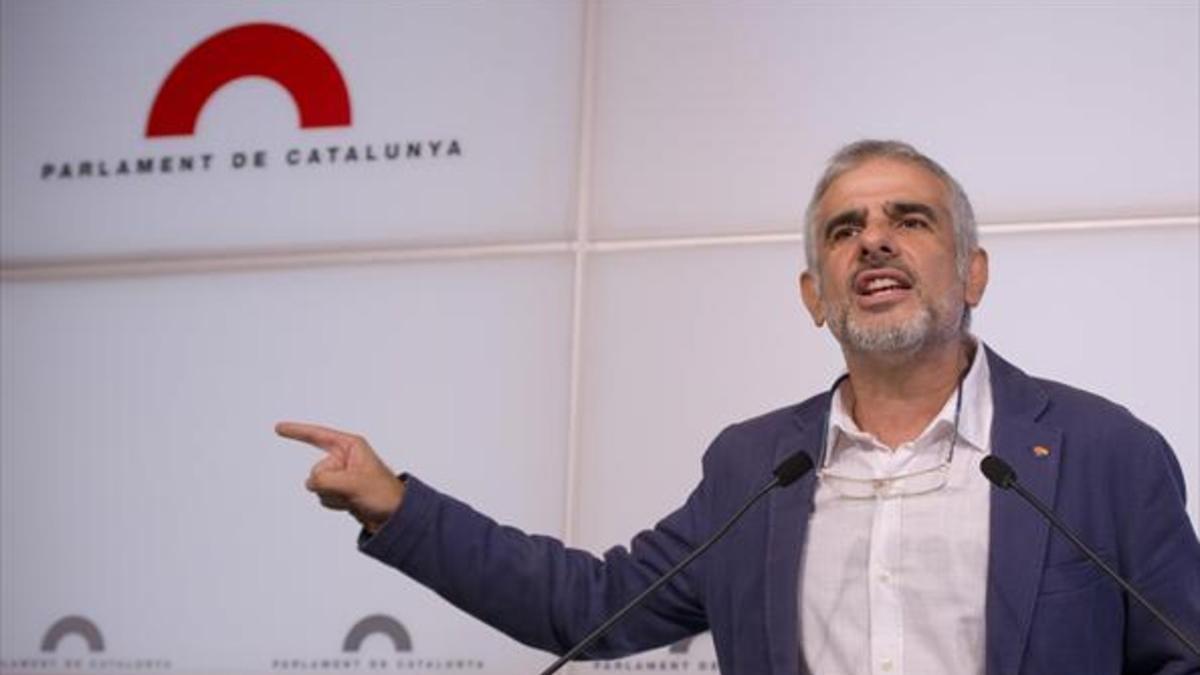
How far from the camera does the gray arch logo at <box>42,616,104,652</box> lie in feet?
11.5

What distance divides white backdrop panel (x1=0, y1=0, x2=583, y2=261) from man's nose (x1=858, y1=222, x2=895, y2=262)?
42.7 inches

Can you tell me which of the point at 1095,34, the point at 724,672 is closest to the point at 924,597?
the point at 724,672

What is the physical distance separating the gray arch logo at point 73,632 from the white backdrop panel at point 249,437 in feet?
0.06

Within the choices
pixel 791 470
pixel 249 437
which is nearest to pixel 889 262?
pixel 791 470

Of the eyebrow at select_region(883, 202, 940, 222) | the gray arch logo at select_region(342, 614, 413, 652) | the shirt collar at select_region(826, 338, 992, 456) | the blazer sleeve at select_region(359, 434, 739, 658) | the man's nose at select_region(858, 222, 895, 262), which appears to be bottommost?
the gray arch logo at select_region(342, 614, 413, 652)

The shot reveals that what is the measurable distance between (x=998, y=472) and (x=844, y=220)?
1.60 feet

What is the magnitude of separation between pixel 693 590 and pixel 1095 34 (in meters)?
1.30

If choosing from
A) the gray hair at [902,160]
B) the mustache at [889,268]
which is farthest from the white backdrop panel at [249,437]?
the mustache at [889,268]

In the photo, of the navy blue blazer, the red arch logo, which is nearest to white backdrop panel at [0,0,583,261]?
the red arch logo

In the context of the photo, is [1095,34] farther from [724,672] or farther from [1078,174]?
[724,672]

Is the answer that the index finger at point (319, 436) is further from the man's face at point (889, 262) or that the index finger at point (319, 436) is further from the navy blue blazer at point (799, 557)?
the man's face at point (889, 262)

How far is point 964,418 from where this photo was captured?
2240 millimetres

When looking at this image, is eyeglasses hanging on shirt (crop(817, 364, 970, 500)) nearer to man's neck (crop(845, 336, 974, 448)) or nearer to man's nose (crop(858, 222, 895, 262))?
man's neck (crop(845, 336, 974, 448))

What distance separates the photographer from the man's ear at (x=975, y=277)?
2404 millimetres
